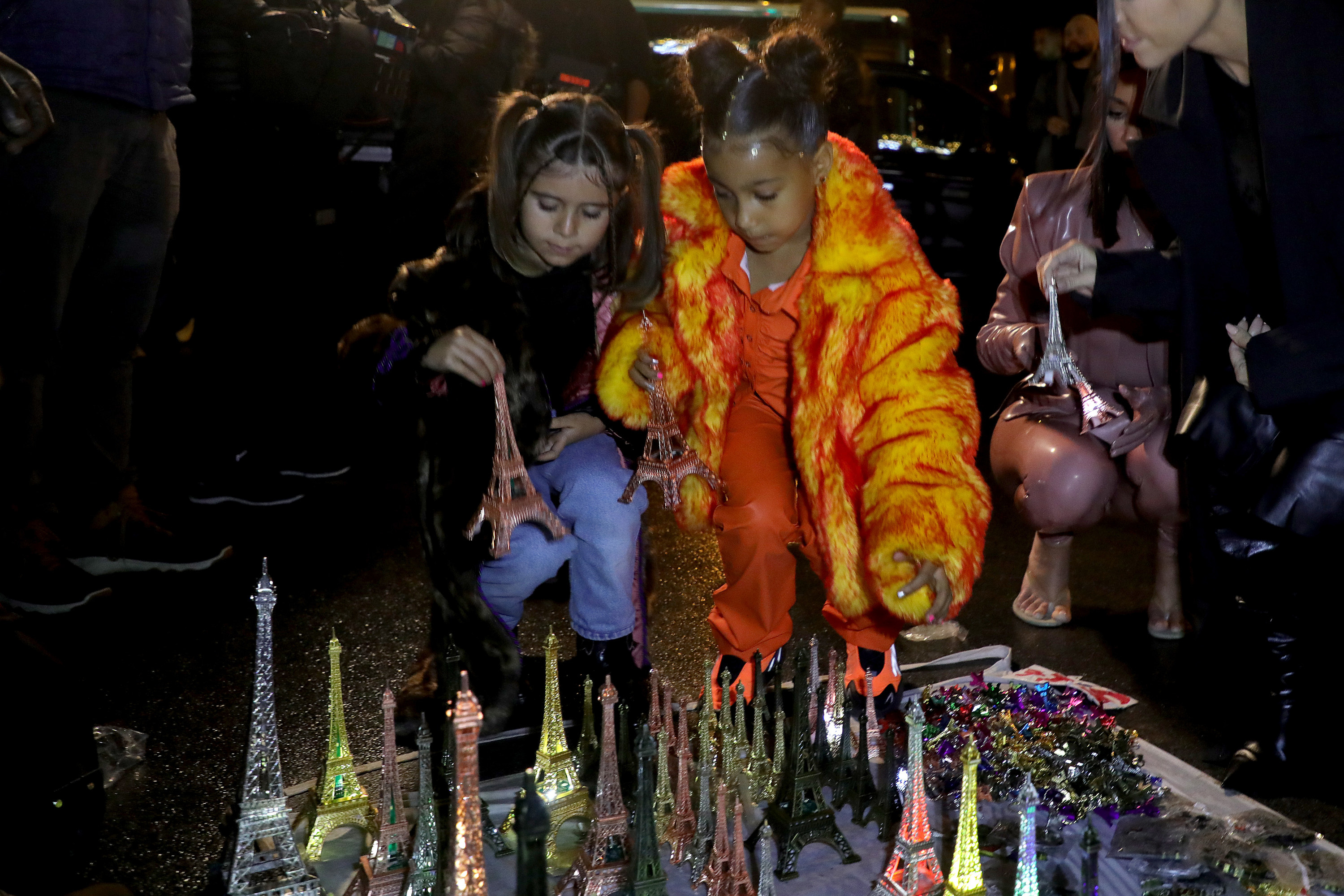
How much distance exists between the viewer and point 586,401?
3.04 metres

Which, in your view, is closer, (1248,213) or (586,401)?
(1248,213)

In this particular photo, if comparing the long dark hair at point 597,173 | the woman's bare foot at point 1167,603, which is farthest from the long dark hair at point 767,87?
the woman's bare foot at point 1167,603

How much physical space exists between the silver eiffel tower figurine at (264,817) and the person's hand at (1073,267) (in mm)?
1822

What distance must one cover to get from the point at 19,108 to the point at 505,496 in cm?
146

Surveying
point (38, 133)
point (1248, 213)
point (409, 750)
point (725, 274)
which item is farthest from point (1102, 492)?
point (38, 133)

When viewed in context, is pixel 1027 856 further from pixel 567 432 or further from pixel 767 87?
pixel 767 87

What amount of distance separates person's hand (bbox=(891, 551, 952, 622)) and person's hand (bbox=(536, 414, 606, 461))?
0.94 metres

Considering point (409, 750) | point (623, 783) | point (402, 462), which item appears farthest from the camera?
point (402, 462)

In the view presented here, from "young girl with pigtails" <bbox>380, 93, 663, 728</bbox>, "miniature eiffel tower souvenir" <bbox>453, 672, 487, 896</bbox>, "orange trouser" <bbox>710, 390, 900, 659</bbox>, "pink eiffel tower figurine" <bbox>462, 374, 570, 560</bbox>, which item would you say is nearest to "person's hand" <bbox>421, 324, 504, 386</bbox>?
→ "young girl with pigtails" <bbox>380, 93, 663, 728</bbox>

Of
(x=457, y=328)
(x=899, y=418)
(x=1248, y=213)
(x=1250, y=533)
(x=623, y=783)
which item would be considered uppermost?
(x=1248, y=213)

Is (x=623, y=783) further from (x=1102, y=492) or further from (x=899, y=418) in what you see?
(x=1102, y=492)

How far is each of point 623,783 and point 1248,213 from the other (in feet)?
5.98

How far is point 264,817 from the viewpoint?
6.07 ft

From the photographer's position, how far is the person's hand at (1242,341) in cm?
247
